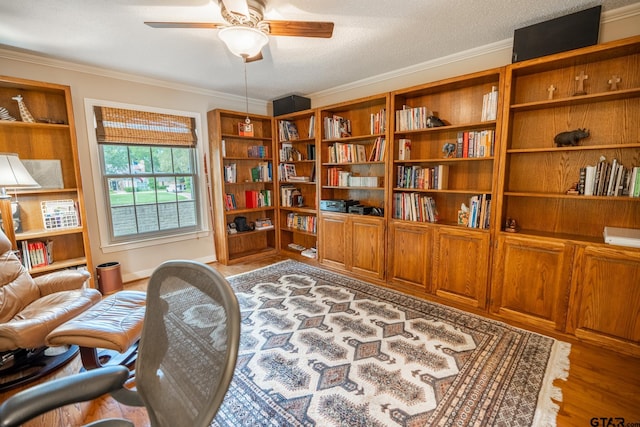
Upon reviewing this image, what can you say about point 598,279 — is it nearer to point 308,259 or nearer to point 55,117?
point 308,259

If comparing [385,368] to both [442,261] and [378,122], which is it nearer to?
[442,261]

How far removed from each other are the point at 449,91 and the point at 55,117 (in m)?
4.00

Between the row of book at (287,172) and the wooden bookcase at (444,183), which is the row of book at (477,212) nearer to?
the wooden bookcase at (444,183)

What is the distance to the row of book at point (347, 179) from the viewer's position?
134 inches

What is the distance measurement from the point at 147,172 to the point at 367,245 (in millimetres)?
2866

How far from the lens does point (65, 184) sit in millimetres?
3004


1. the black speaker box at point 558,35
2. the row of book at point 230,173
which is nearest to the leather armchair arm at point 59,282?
the row of book at point 230,173

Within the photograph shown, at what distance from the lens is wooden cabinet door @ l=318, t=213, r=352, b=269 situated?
12.0 feet

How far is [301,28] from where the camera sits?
1.80 metres

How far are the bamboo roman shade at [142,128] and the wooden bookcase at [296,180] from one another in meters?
1.24

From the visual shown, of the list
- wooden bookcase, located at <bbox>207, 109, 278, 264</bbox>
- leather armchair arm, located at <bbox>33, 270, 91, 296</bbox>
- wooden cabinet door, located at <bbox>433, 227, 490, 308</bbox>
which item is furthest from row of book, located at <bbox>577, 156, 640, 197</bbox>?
leather armchair arm, located at <bbox>33, 270, 91, 296</bbox>

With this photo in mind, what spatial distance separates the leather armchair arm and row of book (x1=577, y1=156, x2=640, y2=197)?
13.1ft

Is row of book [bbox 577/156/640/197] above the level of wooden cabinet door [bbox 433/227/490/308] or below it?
above

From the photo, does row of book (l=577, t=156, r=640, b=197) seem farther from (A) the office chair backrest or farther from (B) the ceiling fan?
(A) the office chair backrest
